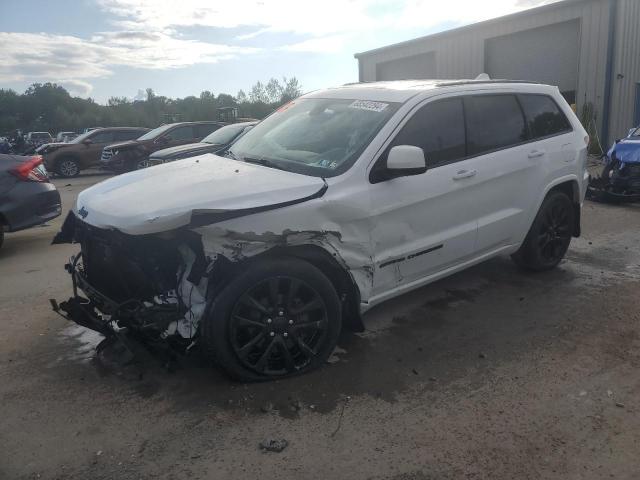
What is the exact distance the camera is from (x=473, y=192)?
436 cm

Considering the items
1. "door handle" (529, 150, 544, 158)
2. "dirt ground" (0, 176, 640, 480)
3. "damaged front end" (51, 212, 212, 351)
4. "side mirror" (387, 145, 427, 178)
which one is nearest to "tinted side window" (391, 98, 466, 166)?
"side mirror" (387, 145, 427, 178)

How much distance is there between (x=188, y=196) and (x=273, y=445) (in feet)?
4.81

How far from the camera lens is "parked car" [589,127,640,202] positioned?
28.7ft

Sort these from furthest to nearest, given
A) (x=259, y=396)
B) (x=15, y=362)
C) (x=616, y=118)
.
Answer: (x=616, y=118) < (x=15, y=362) < (x=259, y=396)

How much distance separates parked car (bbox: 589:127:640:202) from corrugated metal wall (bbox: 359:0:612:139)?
8496 mm

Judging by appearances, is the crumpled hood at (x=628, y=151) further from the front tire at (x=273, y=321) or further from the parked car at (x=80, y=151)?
the parked car at (x=80, y=151)

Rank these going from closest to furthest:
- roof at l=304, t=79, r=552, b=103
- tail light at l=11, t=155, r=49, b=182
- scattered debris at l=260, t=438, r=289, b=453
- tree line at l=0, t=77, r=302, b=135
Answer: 1. scattered debris at l=260, t=438, r=289, b=453
2. roof at l=304, t=79, r=552, b=103
3. tail light at l=11, t=155, r=49, b=182
4. tree line at l=0, t=77, r=302, b=135

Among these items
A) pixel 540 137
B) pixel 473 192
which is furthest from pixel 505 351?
pixel 540 137

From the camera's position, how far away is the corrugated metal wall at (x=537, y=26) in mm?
16375

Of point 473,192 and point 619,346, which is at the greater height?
point 473,192

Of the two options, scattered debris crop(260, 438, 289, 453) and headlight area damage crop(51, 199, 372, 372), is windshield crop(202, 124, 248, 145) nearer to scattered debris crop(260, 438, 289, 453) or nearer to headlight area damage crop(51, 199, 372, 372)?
headlight area damage crop(51, 199, 372, 372)

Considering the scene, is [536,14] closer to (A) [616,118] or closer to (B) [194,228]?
(A) [616,118]

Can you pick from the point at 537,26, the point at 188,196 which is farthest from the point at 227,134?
the point at 537,26

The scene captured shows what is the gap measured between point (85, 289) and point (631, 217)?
767 cm
